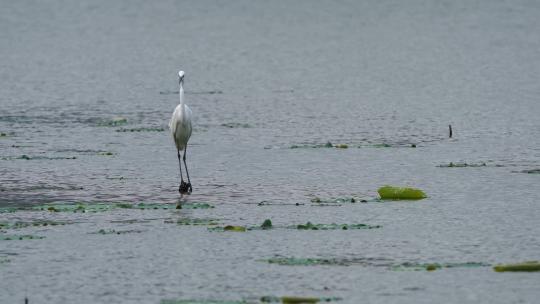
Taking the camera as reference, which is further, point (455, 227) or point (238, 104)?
point (238, 104)

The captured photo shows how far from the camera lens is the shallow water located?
49.9 feet

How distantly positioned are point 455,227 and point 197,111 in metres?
17.5

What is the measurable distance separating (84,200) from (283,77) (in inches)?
1013

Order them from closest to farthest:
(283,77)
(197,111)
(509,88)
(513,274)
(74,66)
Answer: (513,274) → (197,111) → (509,88) → (283,77) → (74,66)

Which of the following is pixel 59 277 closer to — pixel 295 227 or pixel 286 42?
pixel 295 227

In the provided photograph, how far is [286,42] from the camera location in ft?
205

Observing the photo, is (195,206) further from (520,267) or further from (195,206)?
(520,267)

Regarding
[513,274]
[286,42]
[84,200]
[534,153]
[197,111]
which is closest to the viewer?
[513,274]

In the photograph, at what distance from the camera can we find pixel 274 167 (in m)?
23.9

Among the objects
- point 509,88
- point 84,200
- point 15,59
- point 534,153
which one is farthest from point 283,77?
point 84,200

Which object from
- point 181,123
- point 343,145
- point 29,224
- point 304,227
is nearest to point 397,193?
point 304,227

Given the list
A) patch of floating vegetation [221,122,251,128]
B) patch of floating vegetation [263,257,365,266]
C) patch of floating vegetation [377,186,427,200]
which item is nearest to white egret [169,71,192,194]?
patch of floating vegetation [377,186,427,200]

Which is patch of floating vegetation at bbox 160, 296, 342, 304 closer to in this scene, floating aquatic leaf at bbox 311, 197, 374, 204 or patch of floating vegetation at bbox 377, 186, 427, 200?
floating aquatic leaf at bbox 311, 197, 374, 204

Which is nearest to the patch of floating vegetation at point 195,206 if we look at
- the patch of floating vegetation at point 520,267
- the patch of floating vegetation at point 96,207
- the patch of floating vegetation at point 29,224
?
the patch of floating vegetation at point 96,207
